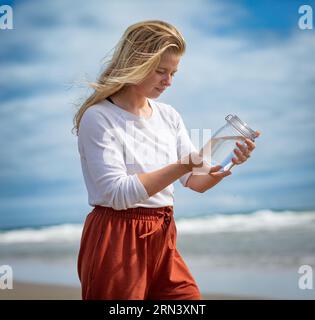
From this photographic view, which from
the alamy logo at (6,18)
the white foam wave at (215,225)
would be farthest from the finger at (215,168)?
the white foam wave at (215,225)

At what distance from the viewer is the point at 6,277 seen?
5.46 meters

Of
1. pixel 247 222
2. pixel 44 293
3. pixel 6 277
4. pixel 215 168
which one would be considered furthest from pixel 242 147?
pixel 247 222

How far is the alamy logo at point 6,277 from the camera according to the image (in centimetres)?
513

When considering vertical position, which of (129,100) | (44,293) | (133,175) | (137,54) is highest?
(137,54)

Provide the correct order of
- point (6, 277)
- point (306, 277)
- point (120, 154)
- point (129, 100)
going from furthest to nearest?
point (6, 277)
point (306, 277)
point (129, 100)
point (120, 154)

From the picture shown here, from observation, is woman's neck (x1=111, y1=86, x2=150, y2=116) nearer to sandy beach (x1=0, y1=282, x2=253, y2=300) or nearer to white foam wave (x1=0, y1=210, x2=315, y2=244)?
sandy beach (x1=0, y1=282, x2=253, y2=300)

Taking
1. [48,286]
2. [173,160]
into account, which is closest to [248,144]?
[173,160]

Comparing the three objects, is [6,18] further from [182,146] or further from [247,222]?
[247,222]

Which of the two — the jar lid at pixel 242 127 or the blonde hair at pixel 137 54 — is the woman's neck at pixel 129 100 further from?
the jar lid at pixel 242 127

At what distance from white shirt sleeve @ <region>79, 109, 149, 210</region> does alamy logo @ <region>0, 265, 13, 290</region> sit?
2.95 metres

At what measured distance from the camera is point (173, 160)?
8.13 ft

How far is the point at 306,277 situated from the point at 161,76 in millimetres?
3132

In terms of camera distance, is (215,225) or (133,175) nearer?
(133,175)

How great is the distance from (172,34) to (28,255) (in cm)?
462
